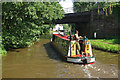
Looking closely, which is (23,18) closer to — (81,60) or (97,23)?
(81,60)

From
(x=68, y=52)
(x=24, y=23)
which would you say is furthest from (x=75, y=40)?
(x=24, y=23)

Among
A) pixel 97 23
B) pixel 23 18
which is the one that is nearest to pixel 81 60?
pixel 23 18

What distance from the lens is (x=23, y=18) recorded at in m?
16.1

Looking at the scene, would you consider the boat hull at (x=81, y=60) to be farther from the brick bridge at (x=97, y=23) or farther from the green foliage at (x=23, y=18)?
the brick bridge at (x=97, y=23)

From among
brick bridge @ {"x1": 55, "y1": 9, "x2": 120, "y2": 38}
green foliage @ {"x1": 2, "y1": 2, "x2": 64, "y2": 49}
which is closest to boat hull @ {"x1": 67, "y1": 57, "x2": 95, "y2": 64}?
green foliage @ {"x1": 2, "y1": 2, "x2": 64, "y2": 49}

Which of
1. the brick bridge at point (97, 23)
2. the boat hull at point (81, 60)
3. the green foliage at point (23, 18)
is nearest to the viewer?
the boat hull at point (81, 60)

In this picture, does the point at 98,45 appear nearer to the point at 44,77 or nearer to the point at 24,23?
the point at 24,23

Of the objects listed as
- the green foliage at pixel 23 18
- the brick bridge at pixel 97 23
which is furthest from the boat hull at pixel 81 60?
the brick bridge at pixel 97 23

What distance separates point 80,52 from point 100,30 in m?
20.5

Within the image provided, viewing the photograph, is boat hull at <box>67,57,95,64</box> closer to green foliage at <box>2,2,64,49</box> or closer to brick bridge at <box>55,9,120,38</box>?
green foliage at <box>2,2,64,49</box>

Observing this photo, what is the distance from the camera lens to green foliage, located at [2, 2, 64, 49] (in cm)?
1534

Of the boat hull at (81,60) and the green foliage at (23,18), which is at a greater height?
the green foliage at (23,18)

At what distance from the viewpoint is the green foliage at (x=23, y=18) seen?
15336 millimetres

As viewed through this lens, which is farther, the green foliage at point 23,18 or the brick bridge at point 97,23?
the brick bridge at point 97,23
